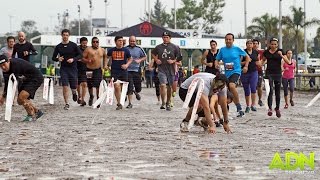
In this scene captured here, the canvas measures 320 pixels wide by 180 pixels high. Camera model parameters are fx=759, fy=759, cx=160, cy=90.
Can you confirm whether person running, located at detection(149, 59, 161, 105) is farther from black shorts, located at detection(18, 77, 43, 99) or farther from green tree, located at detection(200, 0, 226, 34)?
green tree, located at detection(200, 0, 226, 34)

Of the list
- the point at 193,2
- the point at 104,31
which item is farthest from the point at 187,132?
the point at 193,2

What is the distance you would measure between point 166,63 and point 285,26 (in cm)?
4586

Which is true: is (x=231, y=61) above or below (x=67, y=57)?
below

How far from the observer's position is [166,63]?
16.5 metres

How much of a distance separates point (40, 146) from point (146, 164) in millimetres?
2077

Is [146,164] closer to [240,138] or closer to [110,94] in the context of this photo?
[240,138]

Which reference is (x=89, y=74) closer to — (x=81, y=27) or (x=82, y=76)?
(x=82, y=76)

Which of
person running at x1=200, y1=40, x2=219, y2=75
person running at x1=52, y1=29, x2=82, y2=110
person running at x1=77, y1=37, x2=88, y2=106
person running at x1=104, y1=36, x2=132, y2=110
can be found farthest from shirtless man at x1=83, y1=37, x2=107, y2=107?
person running at x1=200, y1=40, x2=219, y2=75

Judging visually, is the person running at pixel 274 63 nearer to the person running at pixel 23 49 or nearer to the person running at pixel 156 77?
the person running at pixel 156 77

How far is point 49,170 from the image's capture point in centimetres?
680

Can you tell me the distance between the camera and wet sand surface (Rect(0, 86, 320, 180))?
6.68 meters

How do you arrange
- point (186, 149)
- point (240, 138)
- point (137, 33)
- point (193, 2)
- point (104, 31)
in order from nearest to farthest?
point (186, 149)
point (240, 138)
point (137, 33)
point (104, 31)
point (193, 2)

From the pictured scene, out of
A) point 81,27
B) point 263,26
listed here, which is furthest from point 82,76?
point 81,27

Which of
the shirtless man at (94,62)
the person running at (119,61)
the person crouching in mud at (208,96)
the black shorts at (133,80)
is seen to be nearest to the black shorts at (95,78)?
the shirtless man at (94,62)
